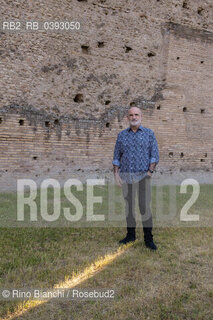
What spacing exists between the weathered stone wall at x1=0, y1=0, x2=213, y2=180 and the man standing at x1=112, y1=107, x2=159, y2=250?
460cm

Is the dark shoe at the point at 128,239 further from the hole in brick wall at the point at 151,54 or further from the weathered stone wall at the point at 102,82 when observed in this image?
the hole in brick wall at the point at 151,54

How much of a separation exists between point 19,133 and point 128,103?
11.2ft

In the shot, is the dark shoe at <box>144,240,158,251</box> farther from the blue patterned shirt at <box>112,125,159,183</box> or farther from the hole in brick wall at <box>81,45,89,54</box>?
the hole in brick wall at <box>81,45,89,54</box>

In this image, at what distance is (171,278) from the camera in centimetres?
274

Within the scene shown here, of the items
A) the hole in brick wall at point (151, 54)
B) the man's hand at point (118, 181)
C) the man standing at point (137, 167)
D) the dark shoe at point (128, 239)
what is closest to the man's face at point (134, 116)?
the man standing at point (137, 167)

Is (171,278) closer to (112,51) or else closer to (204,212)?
(204,212)

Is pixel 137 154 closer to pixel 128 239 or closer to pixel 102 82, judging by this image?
pixel 128 239

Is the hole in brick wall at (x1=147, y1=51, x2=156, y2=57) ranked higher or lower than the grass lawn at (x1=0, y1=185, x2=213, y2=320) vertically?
higher

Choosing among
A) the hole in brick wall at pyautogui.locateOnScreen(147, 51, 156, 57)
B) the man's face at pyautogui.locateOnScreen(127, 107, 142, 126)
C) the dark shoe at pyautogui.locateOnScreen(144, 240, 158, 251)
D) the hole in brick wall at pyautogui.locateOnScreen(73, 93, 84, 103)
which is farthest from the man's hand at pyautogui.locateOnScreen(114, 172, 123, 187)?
the hole in brick wall at pyautogui.locateOnScreen(147, 51, 156, 57)

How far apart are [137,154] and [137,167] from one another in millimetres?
161

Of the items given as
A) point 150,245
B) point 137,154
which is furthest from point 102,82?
point 150,245

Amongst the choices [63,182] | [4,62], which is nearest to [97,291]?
[63,182]

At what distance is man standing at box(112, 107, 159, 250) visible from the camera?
3.54 metres

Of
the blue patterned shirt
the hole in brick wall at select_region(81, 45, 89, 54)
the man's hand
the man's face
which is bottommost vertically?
the man's hand
